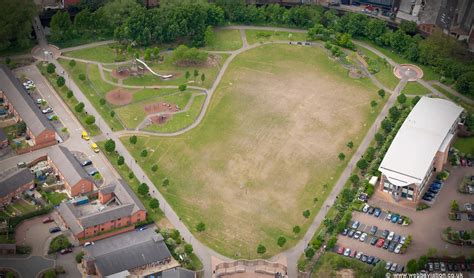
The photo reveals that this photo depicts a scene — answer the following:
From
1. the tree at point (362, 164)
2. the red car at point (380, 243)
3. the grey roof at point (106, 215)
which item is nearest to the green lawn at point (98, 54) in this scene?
the grey roof at point (106, 215)

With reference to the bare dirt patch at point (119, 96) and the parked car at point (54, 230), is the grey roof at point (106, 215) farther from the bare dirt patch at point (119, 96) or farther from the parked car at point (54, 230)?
the bare dirt patch at point (119, 96)

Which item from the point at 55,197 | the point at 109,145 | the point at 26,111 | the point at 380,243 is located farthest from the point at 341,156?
the point at 26,111

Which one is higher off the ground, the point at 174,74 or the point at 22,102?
the point at 22,102

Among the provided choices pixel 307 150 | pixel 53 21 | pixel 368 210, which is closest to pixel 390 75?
pixel 307 150

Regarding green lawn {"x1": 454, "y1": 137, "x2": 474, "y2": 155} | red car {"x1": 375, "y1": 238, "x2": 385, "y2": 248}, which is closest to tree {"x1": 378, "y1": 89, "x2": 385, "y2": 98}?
green lawn {"x1": 454, "y1": 137, "x2": 474, "y2": 155}

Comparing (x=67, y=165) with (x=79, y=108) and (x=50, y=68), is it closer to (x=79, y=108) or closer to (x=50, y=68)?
(x=79, y=108)
